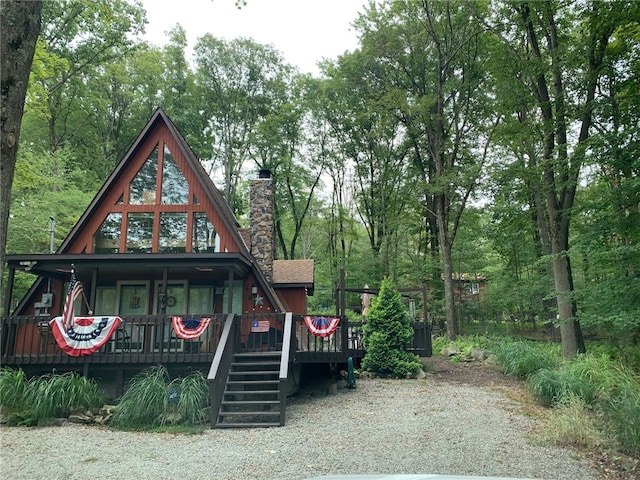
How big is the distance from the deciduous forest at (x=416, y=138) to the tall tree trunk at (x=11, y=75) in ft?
20.2

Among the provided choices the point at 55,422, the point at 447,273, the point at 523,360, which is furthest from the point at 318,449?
the point at 447,273

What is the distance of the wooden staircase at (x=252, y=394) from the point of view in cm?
754

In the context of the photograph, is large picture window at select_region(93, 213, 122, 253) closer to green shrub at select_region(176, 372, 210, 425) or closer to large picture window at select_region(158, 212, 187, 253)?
large picture window at select_region(158, 212, 187, 253)

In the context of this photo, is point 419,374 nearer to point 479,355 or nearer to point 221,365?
point 479,355

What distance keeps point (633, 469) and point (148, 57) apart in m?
28.6

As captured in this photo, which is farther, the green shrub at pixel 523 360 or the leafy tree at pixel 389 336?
the leafy tree at pixel 389 336

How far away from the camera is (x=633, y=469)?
4965mm

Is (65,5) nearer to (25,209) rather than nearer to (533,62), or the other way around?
(25,209)

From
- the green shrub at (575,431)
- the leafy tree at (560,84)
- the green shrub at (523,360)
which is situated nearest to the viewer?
the green shrub at (575,431)

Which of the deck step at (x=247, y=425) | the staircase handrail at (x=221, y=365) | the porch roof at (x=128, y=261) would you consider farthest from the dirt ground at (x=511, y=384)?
the porch roof at (x=128, y=261)

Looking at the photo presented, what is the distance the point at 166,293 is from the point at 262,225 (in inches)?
172

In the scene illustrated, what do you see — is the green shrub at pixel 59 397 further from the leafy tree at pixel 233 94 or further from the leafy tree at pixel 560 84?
the leafy tree at pixel 233 94

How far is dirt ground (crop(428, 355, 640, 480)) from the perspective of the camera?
4.99 m

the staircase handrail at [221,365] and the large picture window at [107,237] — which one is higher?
the large picture window at [107,237]
